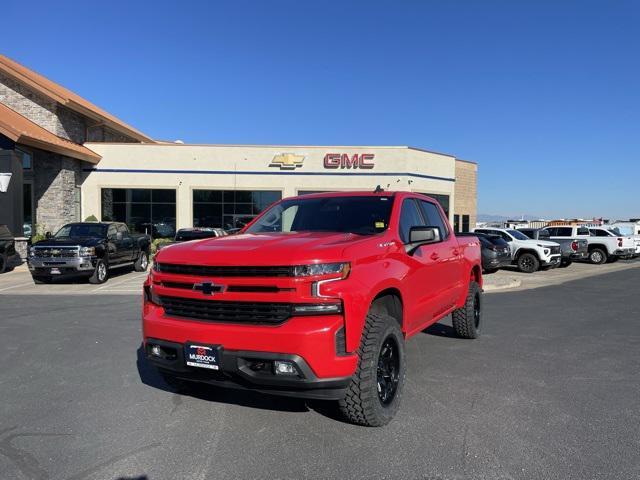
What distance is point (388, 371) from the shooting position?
424cm

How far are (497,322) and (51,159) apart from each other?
23.8 meters

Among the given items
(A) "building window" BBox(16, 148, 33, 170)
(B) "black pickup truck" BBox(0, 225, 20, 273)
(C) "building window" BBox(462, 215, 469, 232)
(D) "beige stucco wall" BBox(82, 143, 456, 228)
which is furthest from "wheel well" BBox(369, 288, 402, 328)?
(C) "building window" BBox(462, 215, 469, 232)

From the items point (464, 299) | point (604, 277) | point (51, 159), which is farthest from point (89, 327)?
point (51, 159)

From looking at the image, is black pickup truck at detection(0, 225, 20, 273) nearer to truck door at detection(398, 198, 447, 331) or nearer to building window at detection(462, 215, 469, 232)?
truck door at detection(398, 198, 447, 331)

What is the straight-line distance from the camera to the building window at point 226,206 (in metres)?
29.6

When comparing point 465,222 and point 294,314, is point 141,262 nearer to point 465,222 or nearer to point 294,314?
point 294,314

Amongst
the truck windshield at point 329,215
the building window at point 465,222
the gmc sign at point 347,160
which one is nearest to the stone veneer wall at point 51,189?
the gmc sign at point 347,160

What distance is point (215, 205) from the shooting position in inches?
1169

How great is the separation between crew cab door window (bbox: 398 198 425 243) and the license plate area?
202cm

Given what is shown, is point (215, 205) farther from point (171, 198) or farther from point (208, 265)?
point (208, 265)

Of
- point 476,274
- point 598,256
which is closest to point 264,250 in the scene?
point 476,274

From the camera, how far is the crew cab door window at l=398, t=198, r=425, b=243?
4.81 m

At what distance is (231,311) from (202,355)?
0.38 m

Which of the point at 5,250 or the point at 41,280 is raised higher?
the point at 5,250
